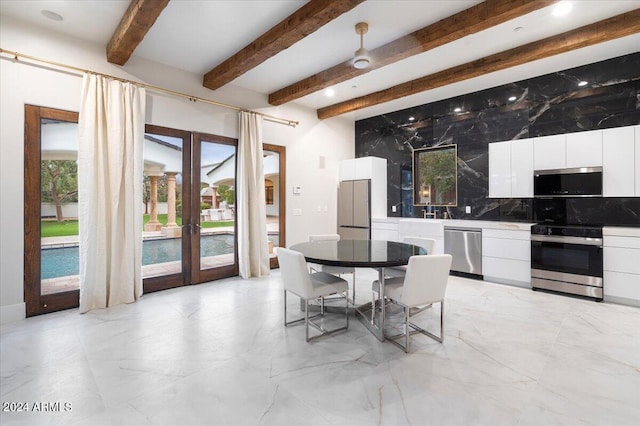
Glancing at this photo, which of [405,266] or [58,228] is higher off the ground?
[58,228]

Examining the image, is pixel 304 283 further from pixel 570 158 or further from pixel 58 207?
pixel 570 158

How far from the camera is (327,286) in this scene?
9.15ft

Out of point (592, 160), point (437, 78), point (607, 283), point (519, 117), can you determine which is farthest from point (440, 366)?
point (519, 117)

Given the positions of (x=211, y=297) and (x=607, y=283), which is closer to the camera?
(x=607, y=283)

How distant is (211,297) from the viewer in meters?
3.90

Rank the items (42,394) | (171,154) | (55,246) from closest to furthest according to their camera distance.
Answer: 1. (42,394)
2. (55,246)
3. (171,154)

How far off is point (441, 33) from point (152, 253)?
14.4ft

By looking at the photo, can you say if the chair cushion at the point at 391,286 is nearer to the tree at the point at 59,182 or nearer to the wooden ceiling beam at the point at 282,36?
the wooden ceiling beam at the point at 282,36

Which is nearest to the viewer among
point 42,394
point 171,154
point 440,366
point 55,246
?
point 42,394

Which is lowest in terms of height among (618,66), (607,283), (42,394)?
(42,394)

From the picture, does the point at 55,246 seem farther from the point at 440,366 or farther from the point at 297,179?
the point at 440,366

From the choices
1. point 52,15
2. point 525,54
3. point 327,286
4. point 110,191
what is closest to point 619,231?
point 525,54

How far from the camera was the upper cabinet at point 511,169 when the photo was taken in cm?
443

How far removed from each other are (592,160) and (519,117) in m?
1.21
